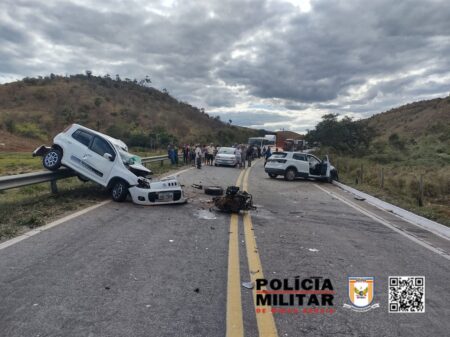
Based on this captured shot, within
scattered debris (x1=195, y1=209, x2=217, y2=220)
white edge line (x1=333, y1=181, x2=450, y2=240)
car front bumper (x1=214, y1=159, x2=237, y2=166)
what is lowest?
white edge line (x1=333, y1=181, x2=450, y2=240)

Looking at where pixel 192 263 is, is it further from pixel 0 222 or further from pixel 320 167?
pixel 320 167

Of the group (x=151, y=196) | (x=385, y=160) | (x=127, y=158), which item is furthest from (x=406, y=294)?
(x=385, y=160)

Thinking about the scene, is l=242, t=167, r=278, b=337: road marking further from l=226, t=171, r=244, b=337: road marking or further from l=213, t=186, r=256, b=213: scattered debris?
l=213, t=186, r=256, b=213: scattered debris

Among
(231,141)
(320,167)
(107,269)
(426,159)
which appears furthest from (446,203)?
(231,141)

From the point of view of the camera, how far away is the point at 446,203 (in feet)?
50.3

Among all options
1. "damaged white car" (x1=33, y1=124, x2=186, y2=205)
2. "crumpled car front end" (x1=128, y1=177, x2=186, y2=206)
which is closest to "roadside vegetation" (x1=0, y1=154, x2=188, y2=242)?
"damaged white car" (x1=33, y1=124, x2=186, y2=205)

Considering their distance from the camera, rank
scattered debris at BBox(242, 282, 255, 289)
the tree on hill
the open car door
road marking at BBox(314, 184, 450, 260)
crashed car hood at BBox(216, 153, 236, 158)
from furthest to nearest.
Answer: the tree on hill < crashed car hood at BBox(216, 153, 236, 158) < the open car door < road marking at BBox(314, 184, 450, 260) < scattered debris at BBox(242, 282, 255, 289)

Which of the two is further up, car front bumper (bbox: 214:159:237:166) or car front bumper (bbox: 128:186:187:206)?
car front bumper (bbox: 214:159:237:166)

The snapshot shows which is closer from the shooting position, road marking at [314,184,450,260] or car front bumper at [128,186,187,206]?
road marking at [314,184,450,260]

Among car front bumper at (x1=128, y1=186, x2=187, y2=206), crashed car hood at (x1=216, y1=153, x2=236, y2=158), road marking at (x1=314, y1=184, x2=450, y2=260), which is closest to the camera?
road marking at (x1=314, y1=184, x2=450, y2=260)

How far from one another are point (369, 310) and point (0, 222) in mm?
6556

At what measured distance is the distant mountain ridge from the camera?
148ft

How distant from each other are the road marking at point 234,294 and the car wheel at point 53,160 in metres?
5.97

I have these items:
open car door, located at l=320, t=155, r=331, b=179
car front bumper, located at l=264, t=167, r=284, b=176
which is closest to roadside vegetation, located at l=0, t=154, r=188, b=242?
car front bumper, located at l=264, t=167, r=284, b=176
